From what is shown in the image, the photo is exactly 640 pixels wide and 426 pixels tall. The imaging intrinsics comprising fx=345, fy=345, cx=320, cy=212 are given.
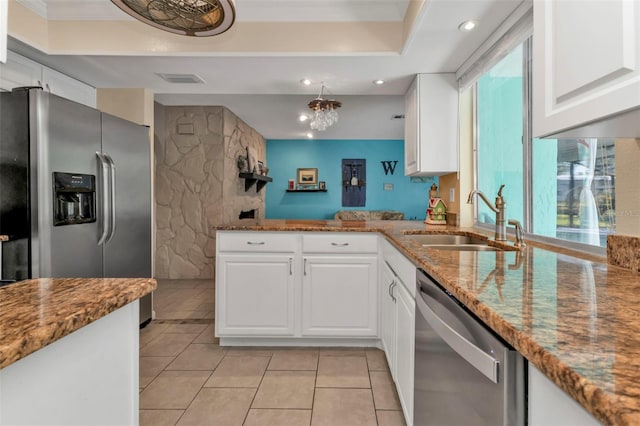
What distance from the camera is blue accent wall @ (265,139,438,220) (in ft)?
24.1

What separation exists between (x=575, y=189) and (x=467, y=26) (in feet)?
3.55

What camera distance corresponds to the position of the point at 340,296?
2.59m

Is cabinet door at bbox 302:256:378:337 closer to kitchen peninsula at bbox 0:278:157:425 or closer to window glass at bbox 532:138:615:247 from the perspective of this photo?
window glass at bbox 532:138:615:247

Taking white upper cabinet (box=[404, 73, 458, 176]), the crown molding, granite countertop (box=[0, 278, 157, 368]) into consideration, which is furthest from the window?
the crown molding

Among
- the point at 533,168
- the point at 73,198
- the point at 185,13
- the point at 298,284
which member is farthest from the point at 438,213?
the point at 73,198

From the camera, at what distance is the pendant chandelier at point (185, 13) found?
1431 mm

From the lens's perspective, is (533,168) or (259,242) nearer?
(533,168)

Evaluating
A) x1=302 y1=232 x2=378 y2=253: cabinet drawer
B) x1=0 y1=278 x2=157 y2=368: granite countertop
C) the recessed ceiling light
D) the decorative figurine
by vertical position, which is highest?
the recessed ceiling light

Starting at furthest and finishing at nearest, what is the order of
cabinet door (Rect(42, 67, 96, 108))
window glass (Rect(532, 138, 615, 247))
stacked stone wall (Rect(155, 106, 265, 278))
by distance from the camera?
stacked stone wall (Rect(155, 106, 265, 278))
cabinet door (Rect(42, 67, 96, 108))
window glass (Rect(532, 138, 615, 247))

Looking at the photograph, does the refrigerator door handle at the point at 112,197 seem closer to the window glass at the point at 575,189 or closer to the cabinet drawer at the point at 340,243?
the cabinet drawer at the point at 340,243

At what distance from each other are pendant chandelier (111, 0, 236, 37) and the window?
1605mm

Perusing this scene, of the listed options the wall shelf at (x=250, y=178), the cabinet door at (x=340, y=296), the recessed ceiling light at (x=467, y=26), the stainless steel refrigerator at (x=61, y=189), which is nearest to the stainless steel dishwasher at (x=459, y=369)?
the cabinet door at (x=340, y=296)

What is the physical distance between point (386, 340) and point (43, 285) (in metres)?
1.96

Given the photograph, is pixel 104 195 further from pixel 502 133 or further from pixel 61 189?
pixel 502 133
